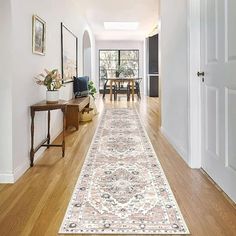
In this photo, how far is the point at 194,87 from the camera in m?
→ 3.03

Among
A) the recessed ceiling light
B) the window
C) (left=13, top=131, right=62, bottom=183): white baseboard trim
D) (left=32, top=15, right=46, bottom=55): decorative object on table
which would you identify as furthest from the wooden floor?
the window

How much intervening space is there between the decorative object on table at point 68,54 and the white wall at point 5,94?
8.28ft

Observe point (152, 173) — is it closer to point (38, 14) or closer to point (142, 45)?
point (38, 14)

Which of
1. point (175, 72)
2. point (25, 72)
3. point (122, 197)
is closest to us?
point (122, 197)

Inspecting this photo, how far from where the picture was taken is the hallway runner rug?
188cm

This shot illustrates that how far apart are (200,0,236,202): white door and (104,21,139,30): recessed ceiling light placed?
23.3 feet

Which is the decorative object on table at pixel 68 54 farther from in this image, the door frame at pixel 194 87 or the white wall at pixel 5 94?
the door frame at pixel 194 87

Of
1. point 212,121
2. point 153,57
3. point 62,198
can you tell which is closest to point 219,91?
point 212,121

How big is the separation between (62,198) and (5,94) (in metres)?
1.09

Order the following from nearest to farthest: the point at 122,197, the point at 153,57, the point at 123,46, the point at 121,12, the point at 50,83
Answer: the point at 122,197 → the point at 50,83 → the point at 121,12 → the point at 153,57 → the point at 123,46

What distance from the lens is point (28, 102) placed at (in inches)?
128

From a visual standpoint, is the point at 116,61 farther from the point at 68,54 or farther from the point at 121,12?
the point at 68,54

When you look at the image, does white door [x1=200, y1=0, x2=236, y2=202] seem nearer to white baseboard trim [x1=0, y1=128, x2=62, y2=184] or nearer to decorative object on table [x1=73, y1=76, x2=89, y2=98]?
white baseboard trim [x1=0, y1=128, x2=62, y2=184]

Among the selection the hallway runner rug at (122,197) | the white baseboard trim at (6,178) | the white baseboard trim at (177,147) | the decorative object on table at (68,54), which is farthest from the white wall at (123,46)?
the white baseboard trim at (6,178)
